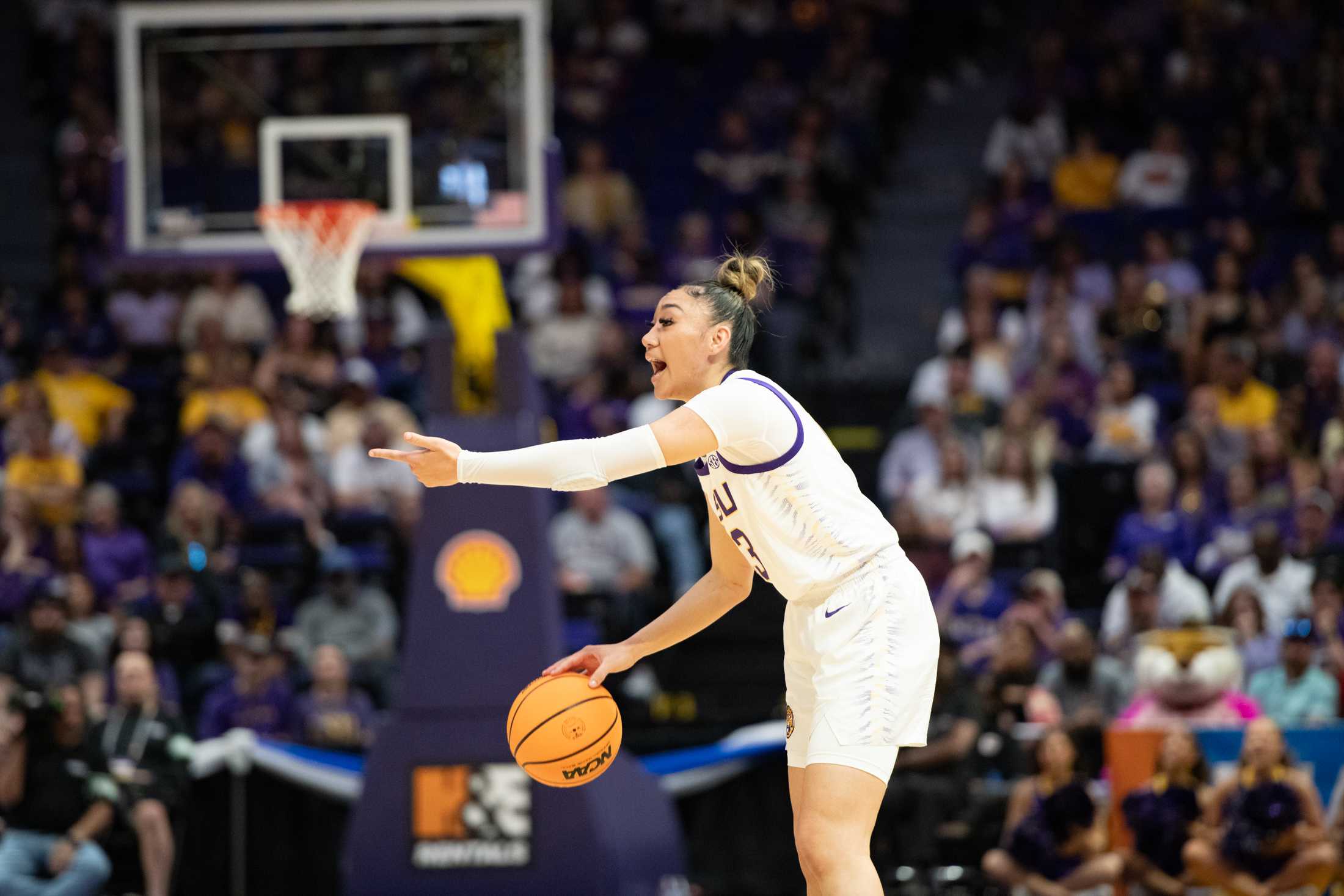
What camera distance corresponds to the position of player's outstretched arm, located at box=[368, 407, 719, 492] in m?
4.53

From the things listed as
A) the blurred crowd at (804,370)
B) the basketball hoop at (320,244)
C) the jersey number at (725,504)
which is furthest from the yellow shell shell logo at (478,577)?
the jersey number at (725,504)

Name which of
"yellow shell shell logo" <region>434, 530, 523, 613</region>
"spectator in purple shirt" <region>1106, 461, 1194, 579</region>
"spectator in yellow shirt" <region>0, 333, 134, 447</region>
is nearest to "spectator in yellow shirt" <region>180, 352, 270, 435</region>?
"spectator in yellow shirt" <region>0, 333, 134, 447</region>

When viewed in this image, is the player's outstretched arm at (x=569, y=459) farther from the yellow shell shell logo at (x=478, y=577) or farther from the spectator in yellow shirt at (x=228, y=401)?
the spectator in yellow shirt at (x=228, y=401)

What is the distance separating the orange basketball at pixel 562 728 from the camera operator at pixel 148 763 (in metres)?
5.31

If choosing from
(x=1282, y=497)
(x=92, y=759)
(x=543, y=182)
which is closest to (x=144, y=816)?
(x=92, y=759)

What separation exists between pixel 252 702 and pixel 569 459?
724cm

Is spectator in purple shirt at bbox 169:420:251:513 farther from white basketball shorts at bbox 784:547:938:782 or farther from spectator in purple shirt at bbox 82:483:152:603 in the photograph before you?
white basketball shorts at bbox 784:547:938:782

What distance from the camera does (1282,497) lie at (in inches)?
491

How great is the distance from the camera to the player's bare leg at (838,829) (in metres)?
4.66

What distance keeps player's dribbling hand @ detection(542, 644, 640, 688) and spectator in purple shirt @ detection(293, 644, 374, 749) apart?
5963 millimetres

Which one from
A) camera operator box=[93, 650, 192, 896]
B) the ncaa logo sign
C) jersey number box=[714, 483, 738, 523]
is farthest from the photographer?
camera operator box=[93, 650, 192, 896]

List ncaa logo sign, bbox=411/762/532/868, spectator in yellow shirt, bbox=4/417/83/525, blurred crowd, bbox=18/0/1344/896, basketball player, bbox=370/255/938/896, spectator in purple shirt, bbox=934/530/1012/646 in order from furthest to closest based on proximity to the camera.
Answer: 1. spectator in yellow shirt, bbox=4/417/83/525
2. spectator in purple shirt, bbox=934/530/1012/646
3. blurred crowd, bbox=18/0/1344/896
4. ncaa logo sign, bbox=411/762/532/868
5. basketball player, bbox=370/255/938/896

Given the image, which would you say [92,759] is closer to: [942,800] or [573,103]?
[942,800]

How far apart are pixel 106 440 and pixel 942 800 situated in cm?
710
